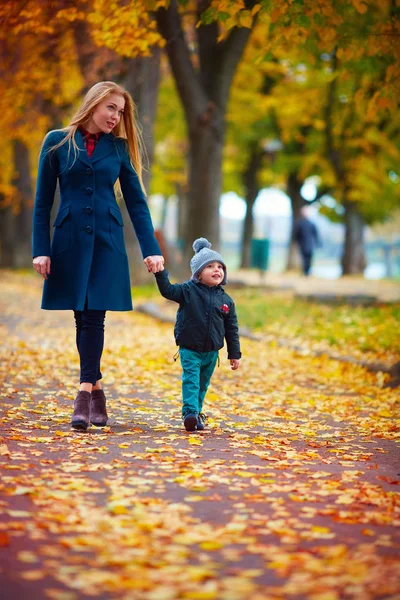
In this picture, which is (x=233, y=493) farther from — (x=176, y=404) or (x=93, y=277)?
(x=176, y=404)

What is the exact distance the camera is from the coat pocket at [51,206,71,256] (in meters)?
6.29

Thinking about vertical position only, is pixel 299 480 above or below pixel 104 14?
below

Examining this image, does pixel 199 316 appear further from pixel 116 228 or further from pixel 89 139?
pixel 89 139

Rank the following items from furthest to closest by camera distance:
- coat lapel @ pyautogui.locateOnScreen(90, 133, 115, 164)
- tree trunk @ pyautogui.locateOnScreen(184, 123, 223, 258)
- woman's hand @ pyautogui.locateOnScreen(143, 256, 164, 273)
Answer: tree trunk @ pyautogui.locateOnScreen(184, 123, 223, 258) < coat lapel @ pyautogui.locateOnScreen(90, 133, 115, 164) < woman's hand @ pyautogui.locateOnScreen(143, 256, 164, 273)

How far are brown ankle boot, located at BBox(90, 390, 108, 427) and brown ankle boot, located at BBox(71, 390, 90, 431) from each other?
170 millimetres

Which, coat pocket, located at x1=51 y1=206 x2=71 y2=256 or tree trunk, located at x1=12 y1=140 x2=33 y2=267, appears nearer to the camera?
coat pocket, located at x1=51 y1=206 x2=71 y2=256

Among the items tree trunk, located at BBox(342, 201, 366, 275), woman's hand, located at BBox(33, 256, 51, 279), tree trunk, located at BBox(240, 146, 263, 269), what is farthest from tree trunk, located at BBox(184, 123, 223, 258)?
tree trunk, located at BBox(240, 146, 263, 269)

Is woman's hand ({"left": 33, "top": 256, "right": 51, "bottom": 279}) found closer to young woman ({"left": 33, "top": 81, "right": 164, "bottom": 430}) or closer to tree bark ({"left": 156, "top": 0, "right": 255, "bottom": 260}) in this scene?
young woman ({"left": 33, "top": 81, "right": 164, "bottom": 430})

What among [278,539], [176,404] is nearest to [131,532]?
[278,539]

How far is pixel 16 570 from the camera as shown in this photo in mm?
3404

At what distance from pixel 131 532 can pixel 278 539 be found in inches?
24.3

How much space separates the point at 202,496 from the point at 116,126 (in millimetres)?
2944

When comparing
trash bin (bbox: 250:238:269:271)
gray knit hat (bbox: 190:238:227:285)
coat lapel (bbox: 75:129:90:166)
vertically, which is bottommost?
gray knit hat (bbox: 190:238:227:285)

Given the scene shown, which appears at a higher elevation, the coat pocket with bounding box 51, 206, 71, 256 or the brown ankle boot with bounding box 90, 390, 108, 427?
the coat pocket with bounding box 51, 206, 71, 256
